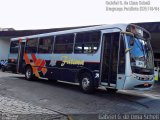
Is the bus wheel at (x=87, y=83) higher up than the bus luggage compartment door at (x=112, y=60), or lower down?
lower down

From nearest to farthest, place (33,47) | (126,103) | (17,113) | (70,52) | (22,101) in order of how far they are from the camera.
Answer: (17,113), (22,101), (126,103), (70,52), (33,47)

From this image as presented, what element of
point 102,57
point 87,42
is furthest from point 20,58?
point 102,57

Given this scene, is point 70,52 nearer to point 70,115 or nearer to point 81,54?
point 81,54

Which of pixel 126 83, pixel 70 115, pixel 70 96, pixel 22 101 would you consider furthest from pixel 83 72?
pixel 70 115

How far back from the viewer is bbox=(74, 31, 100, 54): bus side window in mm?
11574

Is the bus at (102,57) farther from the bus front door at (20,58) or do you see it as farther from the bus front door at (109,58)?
the bus front door at (20,58)

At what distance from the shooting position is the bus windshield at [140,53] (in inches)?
407

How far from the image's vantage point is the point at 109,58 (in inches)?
428

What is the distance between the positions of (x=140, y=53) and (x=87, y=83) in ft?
8.92

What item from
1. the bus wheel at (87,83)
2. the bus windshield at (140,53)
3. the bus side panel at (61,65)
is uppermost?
the bus windshield at (140,53)

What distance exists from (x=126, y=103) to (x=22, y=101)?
3.88m

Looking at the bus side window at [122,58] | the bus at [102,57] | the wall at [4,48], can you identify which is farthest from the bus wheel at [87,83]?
the wall at [4,48]

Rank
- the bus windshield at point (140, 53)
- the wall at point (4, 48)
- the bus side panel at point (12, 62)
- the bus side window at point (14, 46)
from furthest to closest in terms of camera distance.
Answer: the wall at point (4, 48)
the bus side window at point (14, 46)
the bus side panel at point (12, 62)
the bus windshield at point (140, 53)

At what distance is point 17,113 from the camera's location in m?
7.35
